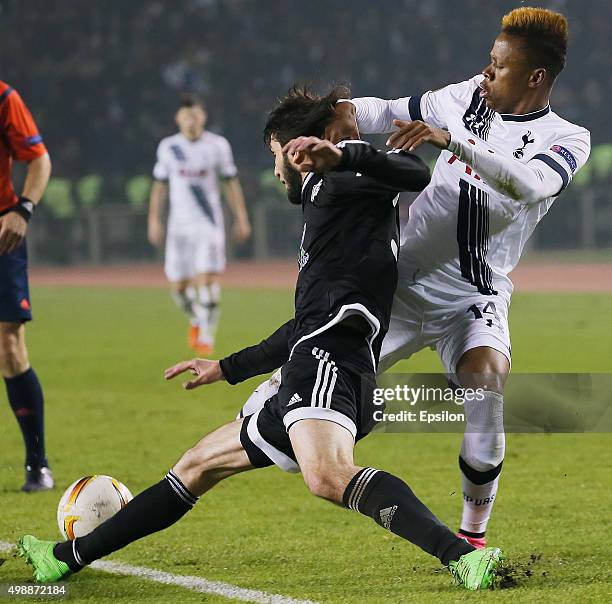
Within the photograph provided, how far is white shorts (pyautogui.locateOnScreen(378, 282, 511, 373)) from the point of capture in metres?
4.64

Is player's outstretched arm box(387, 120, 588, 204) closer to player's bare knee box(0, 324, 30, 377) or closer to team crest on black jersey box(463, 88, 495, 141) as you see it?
team crest on black jersey box(463, 88, 495, 141)

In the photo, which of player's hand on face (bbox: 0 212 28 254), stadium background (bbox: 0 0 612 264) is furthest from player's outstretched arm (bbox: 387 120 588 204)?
stadium background (bbox: 0 0 612 264)

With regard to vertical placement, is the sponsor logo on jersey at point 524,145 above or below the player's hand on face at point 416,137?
below

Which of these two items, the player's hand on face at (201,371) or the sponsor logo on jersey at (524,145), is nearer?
the player's hand on face at (201,371)

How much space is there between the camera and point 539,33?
450 centimetres

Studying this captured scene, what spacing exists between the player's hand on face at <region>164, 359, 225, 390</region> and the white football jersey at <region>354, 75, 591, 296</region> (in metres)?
0.86

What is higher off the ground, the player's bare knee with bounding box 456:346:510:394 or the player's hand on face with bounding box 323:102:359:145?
the player's hand on face with bounding box 323:102:359:145

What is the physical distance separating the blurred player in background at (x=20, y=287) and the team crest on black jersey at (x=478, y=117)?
227 centimetres

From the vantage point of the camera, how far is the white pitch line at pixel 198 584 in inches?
158

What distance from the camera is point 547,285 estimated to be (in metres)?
21.9

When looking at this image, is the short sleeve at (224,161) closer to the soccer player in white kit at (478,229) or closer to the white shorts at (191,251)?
the white shorts at (191,251)

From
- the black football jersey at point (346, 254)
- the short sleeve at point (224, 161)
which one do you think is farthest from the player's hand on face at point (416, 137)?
the short sleeve at point (224, 161)

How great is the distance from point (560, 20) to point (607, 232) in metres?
24.8

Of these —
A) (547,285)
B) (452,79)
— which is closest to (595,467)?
(547,285)
